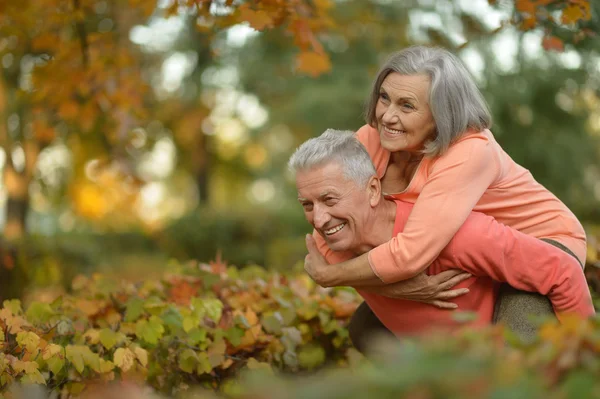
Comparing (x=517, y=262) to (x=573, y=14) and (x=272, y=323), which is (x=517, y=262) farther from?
(x=573, y=14)

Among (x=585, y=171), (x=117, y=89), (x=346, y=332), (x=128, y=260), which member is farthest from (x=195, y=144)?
(x=346, y=332)

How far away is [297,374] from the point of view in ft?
13.4

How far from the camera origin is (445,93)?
3.16 metres

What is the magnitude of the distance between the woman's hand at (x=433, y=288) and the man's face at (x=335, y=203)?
0.95 feet

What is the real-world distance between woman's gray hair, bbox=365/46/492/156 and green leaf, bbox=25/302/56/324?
207 cm

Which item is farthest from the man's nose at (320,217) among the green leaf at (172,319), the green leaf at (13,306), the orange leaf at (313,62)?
the orange leaf at (313,62)

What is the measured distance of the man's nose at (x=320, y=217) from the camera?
3.21 meters

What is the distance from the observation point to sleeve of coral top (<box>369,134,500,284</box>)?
2.96m

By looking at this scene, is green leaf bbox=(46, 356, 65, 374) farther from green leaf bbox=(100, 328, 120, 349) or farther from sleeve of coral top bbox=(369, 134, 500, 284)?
sleeve of coral top bbox=(369, 134, 500, 284)

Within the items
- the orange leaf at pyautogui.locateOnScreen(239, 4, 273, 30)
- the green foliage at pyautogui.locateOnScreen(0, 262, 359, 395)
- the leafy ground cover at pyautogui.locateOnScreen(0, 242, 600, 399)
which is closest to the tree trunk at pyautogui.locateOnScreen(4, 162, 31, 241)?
the leafy ground cover at pyautogui.locateOnScreen(0, 242, 600, 399)

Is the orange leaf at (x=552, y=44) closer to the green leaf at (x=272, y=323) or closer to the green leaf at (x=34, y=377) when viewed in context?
the green leaf at (x=272, y=323)

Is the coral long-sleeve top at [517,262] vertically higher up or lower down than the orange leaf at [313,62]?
lower down

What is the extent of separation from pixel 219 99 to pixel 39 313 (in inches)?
746

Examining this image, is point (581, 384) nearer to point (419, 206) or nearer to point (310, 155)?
point (419, 206)
